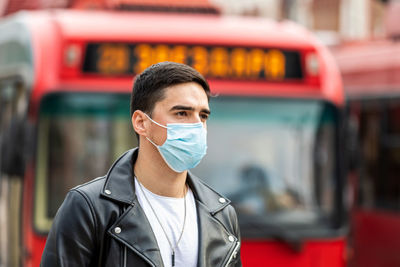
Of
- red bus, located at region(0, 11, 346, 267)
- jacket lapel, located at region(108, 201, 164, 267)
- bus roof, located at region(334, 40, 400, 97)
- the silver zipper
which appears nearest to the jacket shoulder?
jacket lapel, located at region(108, 201, 164, 267)

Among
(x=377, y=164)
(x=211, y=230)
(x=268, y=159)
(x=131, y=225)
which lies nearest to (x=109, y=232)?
(x=131, y=225)

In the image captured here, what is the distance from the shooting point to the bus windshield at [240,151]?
6207 mm

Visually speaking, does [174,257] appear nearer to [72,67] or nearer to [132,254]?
[132,254]

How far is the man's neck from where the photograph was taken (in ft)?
8.67

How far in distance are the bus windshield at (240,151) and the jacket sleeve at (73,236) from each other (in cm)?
365

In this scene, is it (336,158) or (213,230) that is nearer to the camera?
(213,230)

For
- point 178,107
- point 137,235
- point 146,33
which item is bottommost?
point 137,235

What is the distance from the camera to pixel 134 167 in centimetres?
273

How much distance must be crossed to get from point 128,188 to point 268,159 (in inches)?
157

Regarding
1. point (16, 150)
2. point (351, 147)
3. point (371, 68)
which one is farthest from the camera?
point (371, 68)

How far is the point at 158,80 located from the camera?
262 centimetres

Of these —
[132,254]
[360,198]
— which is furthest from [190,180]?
[360,198]

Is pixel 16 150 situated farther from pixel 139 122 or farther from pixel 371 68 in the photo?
pixel 371 68

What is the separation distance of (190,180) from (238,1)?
23263mm
